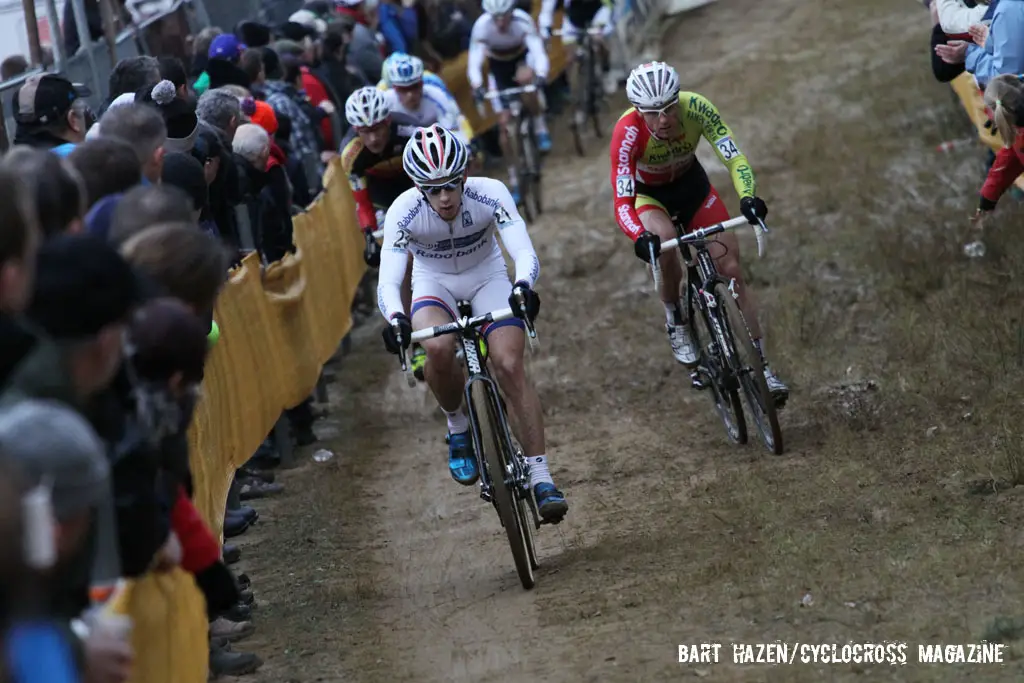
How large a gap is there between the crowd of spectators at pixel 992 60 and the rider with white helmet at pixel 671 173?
4.63 feet

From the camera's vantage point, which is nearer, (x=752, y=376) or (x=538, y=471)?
(x=538, y=471)

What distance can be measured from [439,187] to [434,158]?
160 mm

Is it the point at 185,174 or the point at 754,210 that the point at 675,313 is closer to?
the point at 754,210

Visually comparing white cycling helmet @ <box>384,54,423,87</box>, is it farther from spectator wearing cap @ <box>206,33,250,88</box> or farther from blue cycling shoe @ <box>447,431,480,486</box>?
blue cycling shoe @ <box>447,431,480,486</box>

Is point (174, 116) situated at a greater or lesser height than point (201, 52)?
greater

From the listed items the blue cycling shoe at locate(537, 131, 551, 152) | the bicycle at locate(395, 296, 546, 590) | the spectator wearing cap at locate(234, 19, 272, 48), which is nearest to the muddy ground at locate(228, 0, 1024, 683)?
the bicycle at locate(395, 296, 546, 590)

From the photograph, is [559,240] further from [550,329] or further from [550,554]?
[550,554]

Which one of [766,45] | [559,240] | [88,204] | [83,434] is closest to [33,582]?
[83,434]

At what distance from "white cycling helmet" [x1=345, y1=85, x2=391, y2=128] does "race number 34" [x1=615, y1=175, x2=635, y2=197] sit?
7.58 feet

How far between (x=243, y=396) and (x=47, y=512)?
5883 millimetres

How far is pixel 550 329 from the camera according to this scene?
13891 millimetres

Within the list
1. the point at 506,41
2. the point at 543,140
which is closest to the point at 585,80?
the point at 543,140

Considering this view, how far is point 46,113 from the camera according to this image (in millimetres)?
7512

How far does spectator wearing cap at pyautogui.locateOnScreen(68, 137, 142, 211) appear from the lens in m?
5.70
